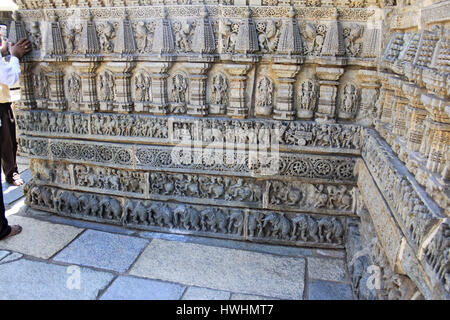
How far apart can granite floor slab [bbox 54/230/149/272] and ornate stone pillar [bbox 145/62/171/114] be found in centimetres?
148

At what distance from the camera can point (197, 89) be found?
3.82 metres

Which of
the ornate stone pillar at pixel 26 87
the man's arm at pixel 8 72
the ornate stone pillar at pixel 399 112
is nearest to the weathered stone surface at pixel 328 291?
the ornate stone pillar at pixel 399 112

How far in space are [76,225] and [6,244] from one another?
→ 73 centimetres

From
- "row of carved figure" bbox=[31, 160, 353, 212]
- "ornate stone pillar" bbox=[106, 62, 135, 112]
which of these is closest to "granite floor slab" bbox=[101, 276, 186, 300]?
"row of carved figure" bbox=[31, 160, 353, 212]

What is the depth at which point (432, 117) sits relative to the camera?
78.4 inches

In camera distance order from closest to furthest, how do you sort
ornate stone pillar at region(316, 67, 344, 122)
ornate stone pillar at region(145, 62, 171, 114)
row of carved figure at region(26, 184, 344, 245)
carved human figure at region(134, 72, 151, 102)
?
1. ornate stone pillar at region(316, 67, 344, 122)
2. row of carved figure at region(26, 184, 344, 245)
3. ornate stone pillar at region(145, 62, 171, 114)
4. carved human figure at region(134, 72, 151, 102)

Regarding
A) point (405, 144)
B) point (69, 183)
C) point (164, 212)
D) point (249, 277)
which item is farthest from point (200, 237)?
point (405, 144)

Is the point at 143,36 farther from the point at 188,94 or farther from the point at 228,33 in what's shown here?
the point at 228,33

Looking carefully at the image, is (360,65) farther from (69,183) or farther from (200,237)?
(69,183)

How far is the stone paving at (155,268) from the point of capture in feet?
10.1

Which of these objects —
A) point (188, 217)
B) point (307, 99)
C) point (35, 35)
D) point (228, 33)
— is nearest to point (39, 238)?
point (188, 217)

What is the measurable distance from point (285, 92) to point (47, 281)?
2900 millimetres

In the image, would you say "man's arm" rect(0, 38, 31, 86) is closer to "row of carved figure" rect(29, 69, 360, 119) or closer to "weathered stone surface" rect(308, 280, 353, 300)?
"row of carved figure" rect(29, 69, 360, 119)

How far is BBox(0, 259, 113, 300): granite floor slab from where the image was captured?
3.02 metres
